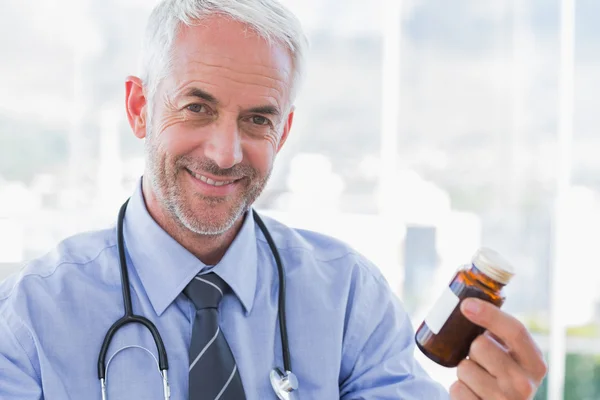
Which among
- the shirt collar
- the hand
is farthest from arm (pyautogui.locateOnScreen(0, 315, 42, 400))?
the hand

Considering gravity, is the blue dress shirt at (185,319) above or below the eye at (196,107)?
below

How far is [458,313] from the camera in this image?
35.4 inches

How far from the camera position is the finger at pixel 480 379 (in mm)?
940

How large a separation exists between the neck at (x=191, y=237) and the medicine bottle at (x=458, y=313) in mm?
498

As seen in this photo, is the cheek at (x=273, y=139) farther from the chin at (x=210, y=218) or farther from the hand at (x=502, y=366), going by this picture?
the hand at (x=502, y=366)

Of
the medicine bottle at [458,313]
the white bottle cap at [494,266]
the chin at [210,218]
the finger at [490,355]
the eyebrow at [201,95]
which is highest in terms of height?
the eyebrow at [201,95]

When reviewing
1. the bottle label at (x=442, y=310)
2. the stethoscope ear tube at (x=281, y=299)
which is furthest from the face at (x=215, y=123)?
the bottle label at (x=442, y=310)

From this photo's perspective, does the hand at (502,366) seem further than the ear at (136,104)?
No

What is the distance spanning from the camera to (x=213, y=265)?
131 cm

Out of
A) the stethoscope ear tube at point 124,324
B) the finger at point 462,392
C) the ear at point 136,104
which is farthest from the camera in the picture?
the ear at point 136,104

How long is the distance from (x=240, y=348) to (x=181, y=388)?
0.41 feet

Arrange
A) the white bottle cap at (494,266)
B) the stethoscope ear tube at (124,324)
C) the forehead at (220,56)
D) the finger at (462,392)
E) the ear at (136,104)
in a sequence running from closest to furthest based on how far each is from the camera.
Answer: the white bottle cap at (494,266)
the finger at (462,392)
the stethoscope ear tube at (124,324)
the forehead at (220,56)
the ear at (136,104)

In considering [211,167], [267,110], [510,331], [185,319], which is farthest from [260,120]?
[510,331]

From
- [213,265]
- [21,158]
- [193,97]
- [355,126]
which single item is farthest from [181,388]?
[355,126]
